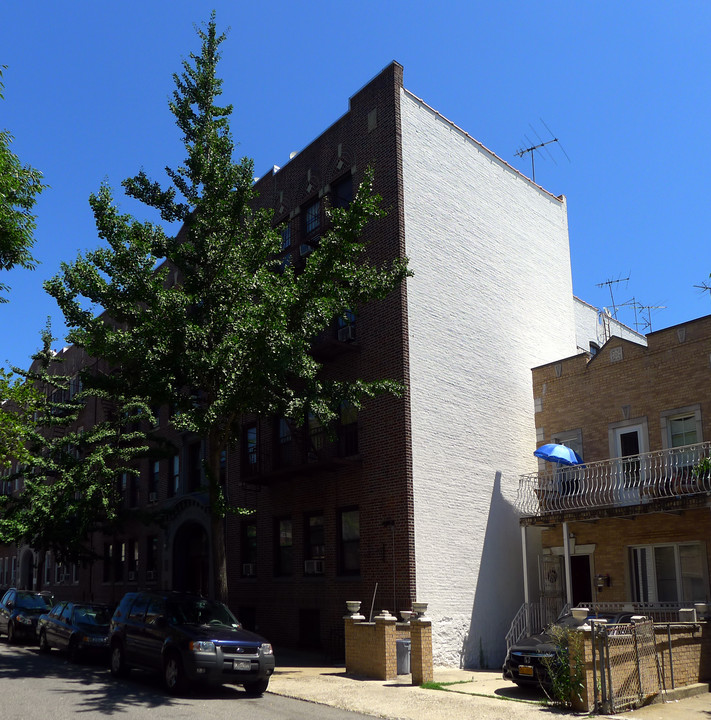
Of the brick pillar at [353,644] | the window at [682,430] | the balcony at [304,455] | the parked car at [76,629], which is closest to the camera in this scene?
the brick pillar at [353,644]

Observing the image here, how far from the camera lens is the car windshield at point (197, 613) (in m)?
14.5

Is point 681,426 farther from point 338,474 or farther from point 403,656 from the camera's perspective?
point 403,656

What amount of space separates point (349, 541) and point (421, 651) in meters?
5.84

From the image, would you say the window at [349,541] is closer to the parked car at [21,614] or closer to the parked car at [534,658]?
the parked car at [534,658]

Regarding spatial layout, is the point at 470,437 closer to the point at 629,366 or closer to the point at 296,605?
the point at 629,366

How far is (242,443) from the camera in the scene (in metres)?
24.8

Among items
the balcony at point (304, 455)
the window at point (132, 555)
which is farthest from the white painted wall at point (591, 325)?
the window at point (132, 555)

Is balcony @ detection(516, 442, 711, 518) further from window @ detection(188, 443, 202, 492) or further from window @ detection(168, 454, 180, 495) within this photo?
window @ detection(168, 454, 180, 495)

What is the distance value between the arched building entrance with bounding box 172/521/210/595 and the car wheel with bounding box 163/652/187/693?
46.8 feet

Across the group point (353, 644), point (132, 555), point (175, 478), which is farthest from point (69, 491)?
point (353, 644)

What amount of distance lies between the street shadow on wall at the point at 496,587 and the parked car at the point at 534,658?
470 centimetres

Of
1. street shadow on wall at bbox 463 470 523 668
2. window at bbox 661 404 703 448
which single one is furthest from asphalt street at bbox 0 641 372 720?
window at bbox 661 404 703 448

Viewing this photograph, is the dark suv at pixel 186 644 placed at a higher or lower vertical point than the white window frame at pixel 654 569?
lower

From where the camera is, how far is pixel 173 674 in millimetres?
13586
